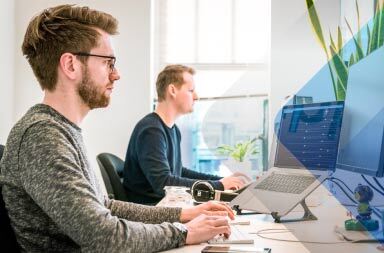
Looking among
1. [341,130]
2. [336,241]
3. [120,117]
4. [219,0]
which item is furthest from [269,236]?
[219,0]

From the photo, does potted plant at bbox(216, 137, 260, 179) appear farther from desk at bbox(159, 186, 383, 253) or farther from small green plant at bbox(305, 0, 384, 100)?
desk at bbox(159, 186, 383, 253)

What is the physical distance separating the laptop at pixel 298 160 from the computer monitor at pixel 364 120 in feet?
0.19

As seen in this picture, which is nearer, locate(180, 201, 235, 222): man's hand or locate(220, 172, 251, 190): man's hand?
locate(180, 201, 235, 222): man's hand

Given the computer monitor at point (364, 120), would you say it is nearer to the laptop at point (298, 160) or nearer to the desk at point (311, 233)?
the laptop at point (298, 160)

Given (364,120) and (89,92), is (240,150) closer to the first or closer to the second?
(364,120)

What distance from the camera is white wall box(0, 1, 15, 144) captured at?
3.09m

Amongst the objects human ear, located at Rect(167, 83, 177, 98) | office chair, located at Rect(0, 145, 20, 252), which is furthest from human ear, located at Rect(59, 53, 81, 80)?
human ear, located at Rect(167, 83, 177, 98)

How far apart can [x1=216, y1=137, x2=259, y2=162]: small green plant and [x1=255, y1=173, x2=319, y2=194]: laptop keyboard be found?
64.7 inches

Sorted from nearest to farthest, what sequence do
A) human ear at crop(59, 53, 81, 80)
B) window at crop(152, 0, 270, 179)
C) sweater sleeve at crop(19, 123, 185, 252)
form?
sweater sleeve at crop(19, 123, 185, 252), human ear at crop(59, 53, 81, 80), window at crop(152, 0, 270, 179)

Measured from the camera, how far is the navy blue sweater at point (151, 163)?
7.34ft

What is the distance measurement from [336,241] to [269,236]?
0.20m

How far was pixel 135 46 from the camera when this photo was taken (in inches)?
133

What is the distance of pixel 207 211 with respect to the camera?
1.43 m

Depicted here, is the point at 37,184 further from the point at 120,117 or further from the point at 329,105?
the point at 120,117
